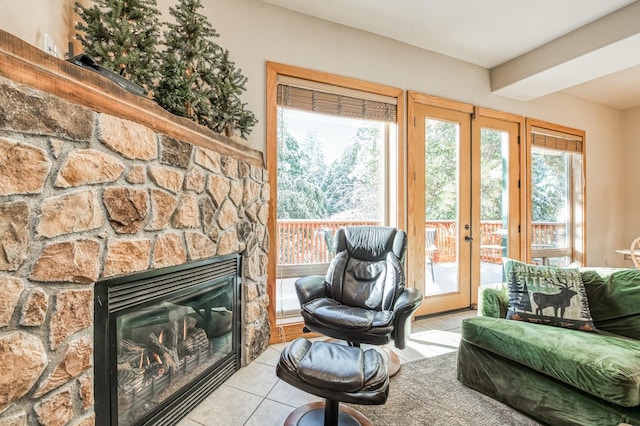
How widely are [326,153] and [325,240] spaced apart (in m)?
1.15

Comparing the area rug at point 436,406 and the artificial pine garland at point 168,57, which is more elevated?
the artificial pine garland at point 168,57

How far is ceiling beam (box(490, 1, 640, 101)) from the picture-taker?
2.73m

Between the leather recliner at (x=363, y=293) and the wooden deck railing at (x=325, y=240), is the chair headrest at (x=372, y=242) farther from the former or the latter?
the wooden deck railing at (x=325, y=240)

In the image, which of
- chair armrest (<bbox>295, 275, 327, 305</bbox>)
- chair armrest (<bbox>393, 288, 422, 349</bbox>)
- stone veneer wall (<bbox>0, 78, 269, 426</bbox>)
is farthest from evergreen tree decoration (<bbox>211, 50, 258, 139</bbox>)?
chair armrest (<bbox>393, 288, 422, 349</bbox>)

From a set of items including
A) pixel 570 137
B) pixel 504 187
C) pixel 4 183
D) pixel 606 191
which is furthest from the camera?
pixel 606 191

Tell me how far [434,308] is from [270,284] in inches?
77.6

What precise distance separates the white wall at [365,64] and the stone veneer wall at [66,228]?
55cm

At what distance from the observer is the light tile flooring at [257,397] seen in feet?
5.72

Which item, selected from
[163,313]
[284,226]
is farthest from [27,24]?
[284,226]

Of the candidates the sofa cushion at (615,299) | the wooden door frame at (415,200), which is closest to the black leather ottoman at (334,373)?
the sofa cushion at (615,299)

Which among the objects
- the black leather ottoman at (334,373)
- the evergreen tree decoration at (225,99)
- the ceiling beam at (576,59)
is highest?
the ceiling beam at (576,59)

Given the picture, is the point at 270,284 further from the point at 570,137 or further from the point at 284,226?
the point at 570,137

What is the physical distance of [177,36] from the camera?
74.0 inches

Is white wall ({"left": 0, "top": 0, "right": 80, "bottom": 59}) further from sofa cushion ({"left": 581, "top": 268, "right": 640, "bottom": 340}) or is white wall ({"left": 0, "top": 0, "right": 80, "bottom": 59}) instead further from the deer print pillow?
sofa cushion ({"left": 581, "top": 268, "right": 640, "bottom": 340})
